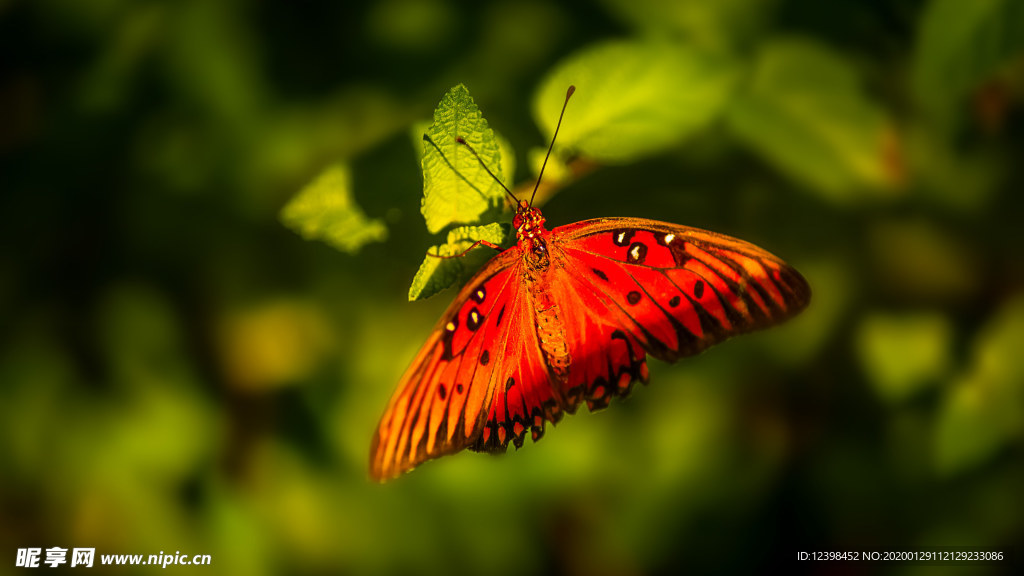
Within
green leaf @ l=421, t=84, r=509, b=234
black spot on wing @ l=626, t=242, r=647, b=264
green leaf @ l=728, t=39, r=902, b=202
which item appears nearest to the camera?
green leaf @ l=421, t=84, r=509, b=234

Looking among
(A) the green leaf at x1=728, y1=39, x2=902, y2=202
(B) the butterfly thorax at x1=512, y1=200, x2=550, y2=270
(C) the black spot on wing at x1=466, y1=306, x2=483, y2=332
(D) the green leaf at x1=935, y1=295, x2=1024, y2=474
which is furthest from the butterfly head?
(D) the green leaf at x1=935, y1=295, x2=1024, y2=474

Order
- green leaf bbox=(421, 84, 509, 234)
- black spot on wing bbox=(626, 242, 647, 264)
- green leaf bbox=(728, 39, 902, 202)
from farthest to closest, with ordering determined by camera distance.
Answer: green leaf bbox=(728, 39, 902, 202)
black spot on wing bbox=(626, 242, 647, 264)
green leaf bbox=(421, 84, 509, 234)

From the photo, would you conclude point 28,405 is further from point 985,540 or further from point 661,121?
point 985,540

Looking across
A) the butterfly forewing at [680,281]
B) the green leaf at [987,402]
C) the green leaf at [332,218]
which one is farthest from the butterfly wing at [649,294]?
the green leaf at [987,402]

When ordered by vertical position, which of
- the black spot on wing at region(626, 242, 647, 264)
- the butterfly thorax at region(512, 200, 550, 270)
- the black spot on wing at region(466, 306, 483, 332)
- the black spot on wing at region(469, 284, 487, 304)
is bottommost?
the black spot on wing at region(466, 306, 483, 332)

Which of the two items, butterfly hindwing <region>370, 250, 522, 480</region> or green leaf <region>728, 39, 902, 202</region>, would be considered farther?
green leaf <region>728, 39, 902, 202</region>

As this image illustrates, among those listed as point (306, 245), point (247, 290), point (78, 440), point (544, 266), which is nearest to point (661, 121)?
point (544, 266)

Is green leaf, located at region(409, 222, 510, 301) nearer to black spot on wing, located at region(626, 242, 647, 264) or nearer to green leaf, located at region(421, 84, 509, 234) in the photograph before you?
green leaf, located at region(421, 84, 509, 234)
